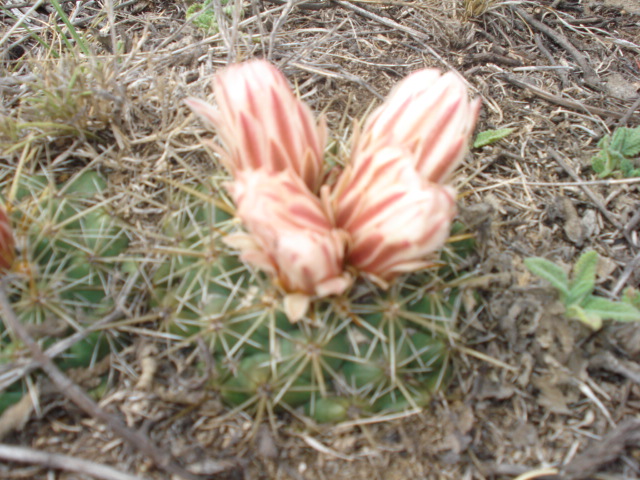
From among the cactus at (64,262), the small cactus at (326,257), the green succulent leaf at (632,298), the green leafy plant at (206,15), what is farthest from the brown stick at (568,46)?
the cactus at (64,262)

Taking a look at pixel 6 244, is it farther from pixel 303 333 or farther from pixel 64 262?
pixel 303 333

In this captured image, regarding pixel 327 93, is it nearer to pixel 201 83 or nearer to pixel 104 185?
pixel 201 83

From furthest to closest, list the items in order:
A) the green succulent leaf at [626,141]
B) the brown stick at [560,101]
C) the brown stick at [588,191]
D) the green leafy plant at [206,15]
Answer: the green leafy plant at [206,15] < the brown stick at [560,101] < the green succulent leaf at [626,141] < the brown stick at [588,191]

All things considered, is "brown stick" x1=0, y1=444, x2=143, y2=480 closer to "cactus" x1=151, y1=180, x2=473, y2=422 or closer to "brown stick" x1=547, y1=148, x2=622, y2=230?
"cactus" x1=151, y1=180, x2=473, y2=422

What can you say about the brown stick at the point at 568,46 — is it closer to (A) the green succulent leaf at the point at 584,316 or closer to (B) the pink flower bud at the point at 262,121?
(A) the green succulent leaf at the point at 584,316

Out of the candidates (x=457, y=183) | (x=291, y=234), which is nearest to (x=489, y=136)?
(x=457, y=183)

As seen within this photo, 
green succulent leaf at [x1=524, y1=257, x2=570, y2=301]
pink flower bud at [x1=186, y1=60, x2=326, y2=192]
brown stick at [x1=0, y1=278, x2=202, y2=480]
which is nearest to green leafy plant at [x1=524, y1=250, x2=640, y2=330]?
green succulent leaf at [x1=524, y1=257, x2=570, y2=301]

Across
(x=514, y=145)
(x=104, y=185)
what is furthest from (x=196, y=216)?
(x=514, y=145)
